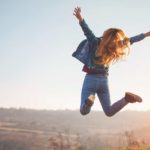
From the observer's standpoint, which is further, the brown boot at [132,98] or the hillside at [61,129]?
the hillside at [61,129]

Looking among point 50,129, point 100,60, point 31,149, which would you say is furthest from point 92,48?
point 50,129

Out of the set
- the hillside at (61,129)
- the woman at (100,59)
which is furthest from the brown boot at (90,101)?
the hillside at (61,129)

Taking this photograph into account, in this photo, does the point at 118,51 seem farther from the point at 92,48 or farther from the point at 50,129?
the point at 50,129

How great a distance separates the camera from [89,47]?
8.50m

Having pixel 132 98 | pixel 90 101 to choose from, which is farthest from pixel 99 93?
pixel 132 98

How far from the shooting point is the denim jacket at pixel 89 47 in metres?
8.38

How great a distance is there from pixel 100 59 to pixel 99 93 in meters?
0.85

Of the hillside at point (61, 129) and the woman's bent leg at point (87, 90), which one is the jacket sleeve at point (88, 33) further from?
the hillside at point (61, 129)

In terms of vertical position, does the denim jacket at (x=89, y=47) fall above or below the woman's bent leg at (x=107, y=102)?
above

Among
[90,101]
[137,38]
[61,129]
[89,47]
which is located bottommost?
[90,101]

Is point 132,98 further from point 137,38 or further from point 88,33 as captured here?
point 88,33

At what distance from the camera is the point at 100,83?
27.6 feet

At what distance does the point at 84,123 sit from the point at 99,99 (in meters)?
186

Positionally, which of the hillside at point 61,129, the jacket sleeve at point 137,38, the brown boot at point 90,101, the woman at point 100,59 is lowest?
the brown boot at point 90,101
